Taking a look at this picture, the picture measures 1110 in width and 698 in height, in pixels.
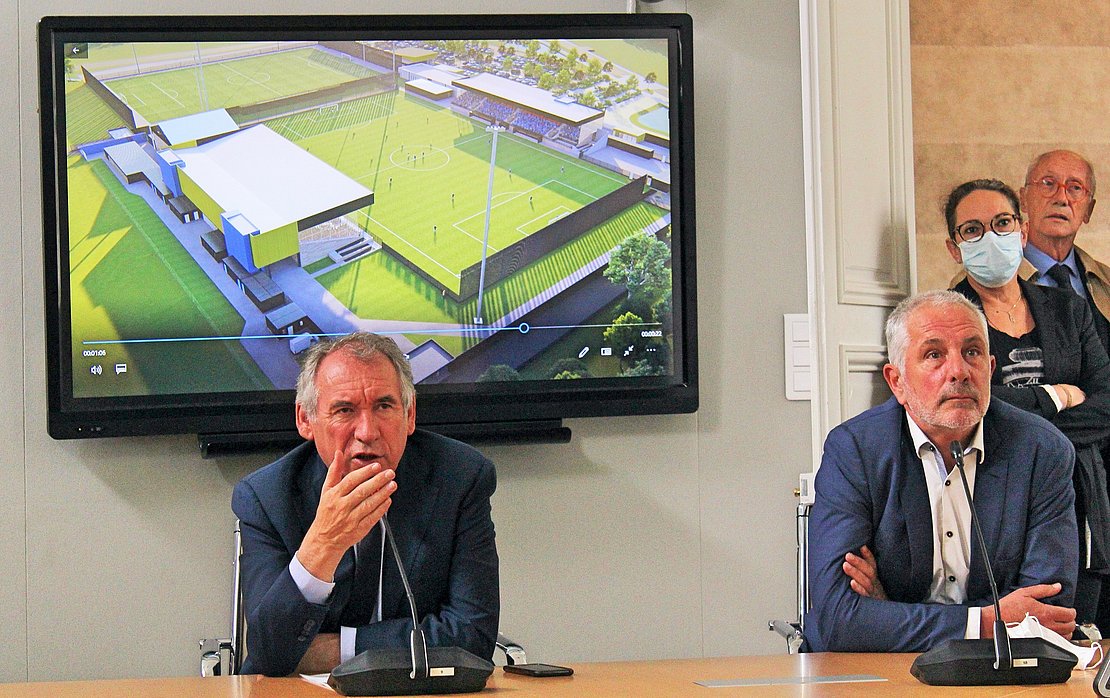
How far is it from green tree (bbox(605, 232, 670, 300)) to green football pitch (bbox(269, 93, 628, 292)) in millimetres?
178

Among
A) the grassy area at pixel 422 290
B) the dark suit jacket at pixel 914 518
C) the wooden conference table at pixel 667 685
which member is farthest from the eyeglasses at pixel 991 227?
the wooden conference table at pixel 667 685

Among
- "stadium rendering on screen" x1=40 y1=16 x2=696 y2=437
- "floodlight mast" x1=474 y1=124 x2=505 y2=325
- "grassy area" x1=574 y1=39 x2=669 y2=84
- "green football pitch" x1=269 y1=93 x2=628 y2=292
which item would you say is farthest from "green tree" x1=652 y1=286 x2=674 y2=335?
"grassy area" x1=574 y1=39 x2=669 y2=84

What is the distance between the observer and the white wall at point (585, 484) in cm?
311

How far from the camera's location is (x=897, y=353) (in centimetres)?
266

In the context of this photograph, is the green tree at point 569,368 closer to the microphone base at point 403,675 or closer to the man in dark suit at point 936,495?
the man in dark suit at point 936,495

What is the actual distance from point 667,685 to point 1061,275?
2.12 metres

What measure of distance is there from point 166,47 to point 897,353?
1.99 meters

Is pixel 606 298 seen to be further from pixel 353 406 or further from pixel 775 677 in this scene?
pixel 775 677

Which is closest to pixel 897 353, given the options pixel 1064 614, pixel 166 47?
pixel 1064 614

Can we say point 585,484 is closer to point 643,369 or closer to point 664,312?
point 643,369

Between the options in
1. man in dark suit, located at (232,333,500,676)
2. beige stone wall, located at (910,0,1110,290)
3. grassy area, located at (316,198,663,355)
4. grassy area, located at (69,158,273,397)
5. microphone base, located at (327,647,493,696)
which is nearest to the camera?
microphone base, located at (327,647,493,696)

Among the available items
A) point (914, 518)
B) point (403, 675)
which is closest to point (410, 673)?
point (403, 675)

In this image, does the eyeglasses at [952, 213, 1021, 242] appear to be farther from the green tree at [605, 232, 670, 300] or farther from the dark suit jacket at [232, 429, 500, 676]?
the dark suit jacket at [232, 429, 500, 676]

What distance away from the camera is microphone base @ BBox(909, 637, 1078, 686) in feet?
5.80
